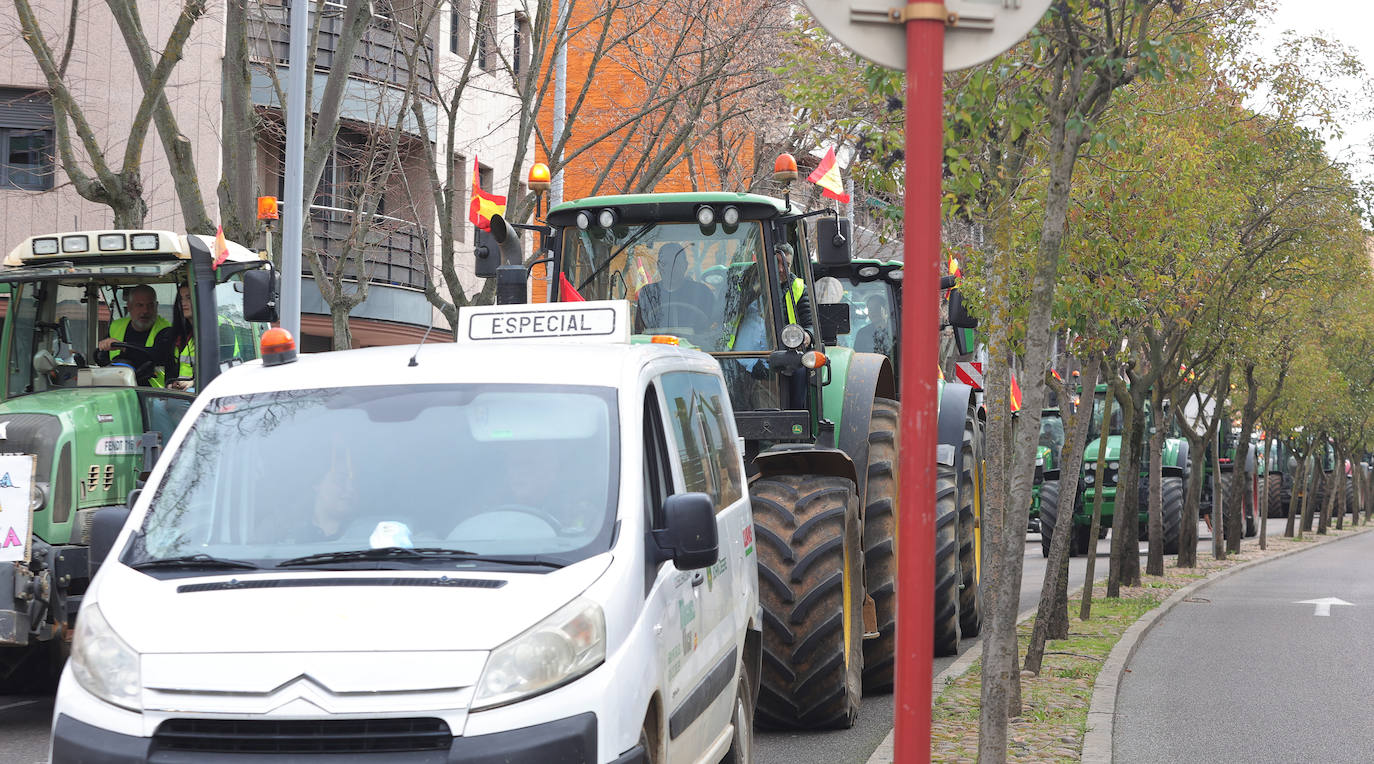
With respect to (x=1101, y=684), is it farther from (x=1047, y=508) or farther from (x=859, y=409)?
(x=1047, y=508)

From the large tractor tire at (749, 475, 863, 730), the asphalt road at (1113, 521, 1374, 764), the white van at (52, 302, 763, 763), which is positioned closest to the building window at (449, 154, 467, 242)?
the asphalt road at (1113, 521, 1374, 764)

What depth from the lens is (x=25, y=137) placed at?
2433 centimetres

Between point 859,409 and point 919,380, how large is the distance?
638 cm

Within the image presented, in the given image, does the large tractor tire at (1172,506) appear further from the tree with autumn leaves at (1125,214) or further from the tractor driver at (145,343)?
the tractor driver at (145,343)

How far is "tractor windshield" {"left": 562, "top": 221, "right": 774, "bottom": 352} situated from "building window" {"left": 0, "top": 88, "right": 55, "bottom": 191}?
1686 centimetres

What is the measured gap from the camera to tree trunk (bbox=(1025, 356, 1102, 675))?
11578mm

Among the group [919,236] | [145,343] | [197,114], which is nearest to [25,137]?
[197,114]

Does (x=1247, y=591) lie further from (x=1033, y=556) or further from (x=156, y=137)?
(x=156, y=137)

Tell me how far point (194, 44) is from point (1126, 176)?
17.1 metres

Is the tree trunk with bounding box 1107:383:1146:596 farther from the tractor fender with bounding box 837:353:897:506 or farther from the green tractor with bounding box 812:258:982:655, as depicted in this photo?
the tractor fender with bounding box 837:353:897:506

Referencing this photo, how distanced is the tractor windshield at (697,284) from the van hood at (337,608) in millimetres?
4858

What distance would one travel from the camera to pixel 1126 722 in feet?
33.0

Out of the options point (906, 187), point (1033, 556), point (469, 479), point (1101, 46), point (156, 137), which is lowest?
point (1033, 556)

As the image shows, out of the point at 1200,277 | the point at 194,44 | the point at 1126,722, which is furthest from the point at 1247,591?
the point at 194,44
